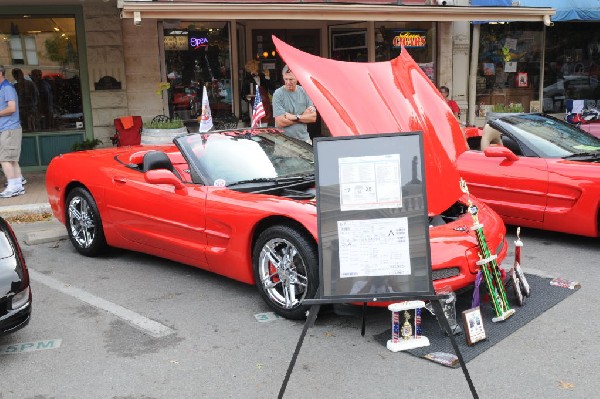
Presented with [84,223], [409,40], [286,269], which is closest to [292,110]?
[84,223]

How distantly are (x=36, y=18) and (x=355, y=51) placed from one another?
248 inches

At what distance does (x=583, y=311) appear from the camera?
15.2 ft

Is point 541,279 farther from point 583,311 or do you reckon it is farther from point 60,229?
point 60,229

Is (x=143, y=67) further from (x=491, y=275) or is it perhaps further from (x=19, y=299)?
(x=491, y=275)

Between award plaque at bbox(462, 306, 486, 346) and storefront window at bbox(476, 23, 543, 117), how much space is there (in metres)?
11.0

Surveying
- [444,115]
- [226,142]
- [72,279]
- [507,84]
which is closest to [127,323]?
[72,279]

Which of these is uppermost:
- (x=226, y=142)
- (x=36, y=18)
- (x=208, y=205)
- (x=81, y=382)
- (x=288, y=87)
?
(x=36, y=18)

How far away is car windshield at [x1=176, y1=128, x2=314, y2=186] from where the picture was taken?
17.6ft

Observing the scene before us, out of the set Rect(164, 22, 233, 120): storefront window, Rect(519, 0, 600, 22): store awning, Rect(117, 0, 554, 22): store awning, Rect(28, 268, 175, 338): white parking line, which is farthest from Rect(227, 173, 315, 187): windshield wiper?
Rect(519, 0, 600, 22): store awning

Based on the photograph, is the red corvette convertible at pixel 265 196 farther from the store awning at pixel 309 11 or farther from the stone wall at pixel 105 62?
the stone wall at pixel 105 62

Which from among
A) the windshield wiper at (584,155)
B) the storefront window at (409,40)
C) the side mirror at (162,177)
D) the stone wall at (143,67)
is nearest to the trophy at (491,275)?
the side mirror at (162,177)

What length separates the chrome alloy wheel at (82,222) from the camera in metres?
6.27

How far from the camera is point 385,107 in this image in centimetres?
445

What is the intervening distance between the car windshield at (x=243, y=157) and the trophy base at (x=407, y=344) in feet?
6.22
